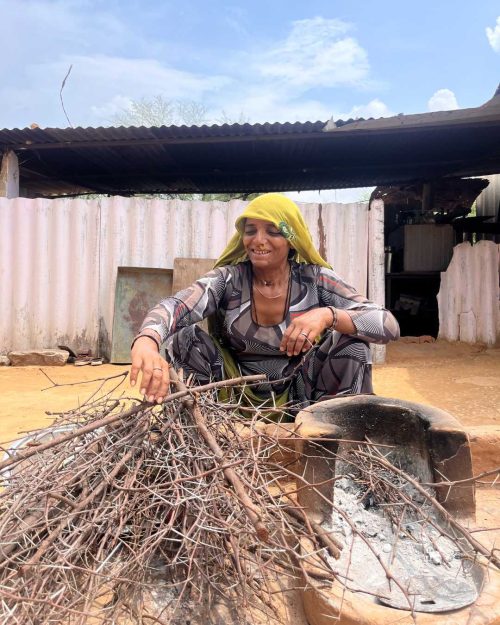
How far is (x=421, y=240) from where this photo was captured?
823 cm

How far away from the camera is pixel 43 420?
11.1 feet

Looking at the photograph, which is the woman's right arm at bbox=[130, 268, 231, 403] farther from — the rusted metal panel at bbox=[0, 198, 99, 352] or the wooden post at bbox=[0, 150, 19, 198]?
the wooden post at bbox=[0, 150, 19, 198]

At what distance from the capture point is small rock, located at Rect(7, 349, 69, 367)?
5.65 m

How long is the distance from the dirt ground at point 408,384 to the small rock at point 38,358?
0.43ft

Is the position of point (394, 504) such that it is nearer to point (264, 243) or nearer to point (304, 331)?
point (304, 331)

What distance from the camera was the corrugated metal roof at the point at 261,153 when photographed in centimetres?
599

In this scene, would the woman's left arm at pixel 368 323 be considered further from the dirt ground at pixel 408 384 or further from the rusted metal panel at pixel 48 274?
the rusted metal panel at pixel 48 274

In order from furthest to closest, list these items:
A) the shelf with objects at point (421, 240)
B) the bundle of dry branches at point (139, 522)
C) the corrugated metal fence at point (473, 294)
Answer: the shelf with objects at point (421, 240)
the corrugated metal fence at point (473, 294)
the bundle of dry branches at point (139, 522)

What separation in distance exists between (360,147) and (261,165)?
6.13 ft

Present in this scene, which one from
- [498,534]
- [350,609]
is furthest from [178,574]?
[498,534]

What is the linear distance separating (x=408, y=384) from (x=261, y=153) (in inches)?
174

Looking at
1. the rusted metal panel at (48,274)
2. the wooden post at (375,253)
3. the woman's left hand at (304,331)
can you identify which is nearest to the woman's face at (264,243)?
the woman's left hand at (304,331)

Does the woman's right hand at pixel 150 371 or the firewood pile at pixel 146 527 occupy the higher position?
the woman's right hand at pixel 150 371

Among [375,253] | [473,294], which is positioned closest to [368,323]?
[375,253]
